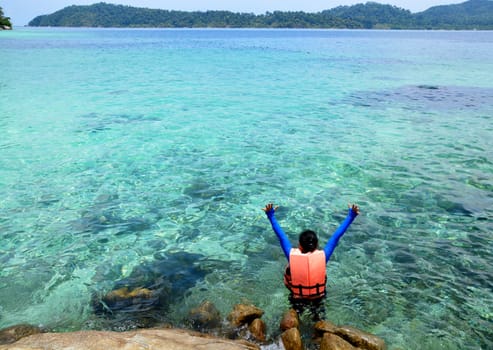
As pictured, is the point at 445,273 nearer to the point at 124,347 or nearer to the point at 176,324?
the point at 176,324

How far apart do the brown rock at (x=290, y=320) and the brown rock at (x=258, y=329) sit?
0.96ft

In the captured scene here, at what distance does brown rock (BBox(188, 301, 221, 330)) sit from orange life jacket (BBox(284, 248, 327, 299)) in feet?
4.09

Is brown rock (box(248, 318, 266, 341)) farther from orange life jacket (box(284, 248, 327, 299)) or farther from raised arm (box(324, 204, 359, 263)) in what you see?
raised arm (box(324, 204, 359, 263))

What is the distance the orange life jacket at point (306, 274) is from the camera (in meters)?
5.69

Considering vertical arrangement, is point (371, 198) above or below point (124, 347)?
below

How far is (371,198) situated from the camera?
33.7 ft

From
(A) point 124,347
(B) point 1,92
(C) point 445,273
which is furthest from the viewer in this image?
(B) point 1,92

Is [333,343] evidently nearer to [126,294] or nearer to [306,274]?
[306,274]

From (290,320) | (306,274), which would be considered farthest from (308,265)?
(290,320)

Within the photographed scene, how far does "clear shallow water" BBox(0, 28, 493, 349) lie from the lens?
662cm

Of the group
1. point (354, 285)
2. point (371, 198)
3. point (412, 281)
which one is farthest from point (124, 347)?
point (371, 198)

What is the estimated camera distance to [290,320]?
5789 mm

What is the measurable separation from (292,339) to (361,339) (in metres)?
0.92

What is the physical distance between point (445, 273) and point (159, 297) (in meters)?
5.17
